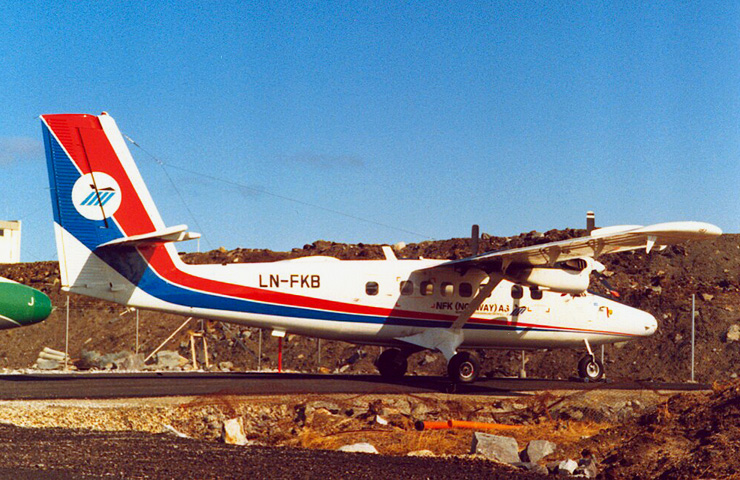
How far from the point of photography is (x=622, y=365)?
34.7 meters

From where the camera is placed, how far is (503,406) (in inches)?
779

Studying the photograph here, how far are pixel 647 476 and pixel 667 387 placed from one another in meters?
13.0

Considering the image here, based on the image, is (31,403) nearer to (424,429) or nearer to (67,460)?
(67,460)

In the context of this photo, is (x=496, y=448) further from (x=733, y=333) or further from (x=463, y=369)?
(x=733, y=333)

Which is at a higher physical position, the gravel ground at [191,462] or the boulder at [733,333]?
the boulder at [733,333]

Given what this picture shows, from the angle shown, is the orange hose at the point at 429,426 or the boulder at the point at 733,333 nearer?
the orange hose at the point at 429,426

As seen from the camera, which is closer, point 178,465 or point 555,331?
point 178,465

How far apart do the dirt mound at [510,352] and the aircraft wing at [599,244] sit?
1222cm

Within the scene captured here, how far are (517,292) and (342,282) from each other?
5449 mm

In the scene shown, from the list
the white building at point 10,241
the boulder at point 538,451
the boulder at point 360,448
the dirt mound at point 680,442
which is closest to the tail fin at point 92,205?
the boulder at point 360,448

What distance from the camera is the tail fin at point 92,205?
832 inches

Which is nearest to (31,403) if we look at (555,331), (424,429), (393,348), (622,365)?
(424,429)

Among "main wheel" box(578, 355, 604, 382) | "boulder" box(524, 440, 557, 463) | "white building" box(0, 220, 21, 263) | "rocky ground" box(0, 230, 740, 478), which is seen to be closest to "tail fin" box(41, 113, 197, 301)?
"rocky ground" box(0, 230, 740, 478)

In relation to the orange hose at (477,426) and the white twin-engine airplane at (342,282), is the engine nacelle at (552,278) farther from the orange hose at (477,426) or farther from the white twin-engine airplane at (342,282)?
the orange hose at (477,426)
